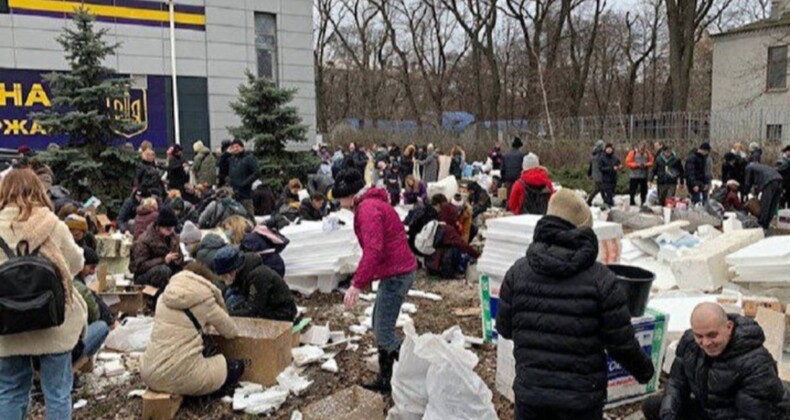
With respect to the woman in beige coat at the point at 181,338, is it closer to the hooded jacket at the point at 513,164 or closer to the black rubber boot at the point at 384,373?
the black rubber boot at the point at 384,373

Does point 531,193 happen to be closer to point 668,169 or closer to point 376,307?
point 376,307

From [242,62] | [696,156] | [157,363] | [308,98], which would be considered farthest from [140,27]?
[157,363]

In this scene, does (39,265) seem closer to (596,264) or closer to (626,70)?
(596,264)

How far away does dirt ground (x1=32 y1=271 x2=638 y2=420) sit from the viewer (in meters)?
4.70

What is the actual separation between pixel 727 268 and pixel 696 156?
758cm

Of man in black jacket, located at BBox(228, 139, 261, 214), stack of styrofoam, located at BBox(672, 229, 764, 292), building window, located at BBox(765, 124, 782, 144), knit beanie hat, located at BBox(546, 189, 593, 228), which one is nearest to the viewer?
knit beanie hat, located at BBox(546, 189, 593, 228)

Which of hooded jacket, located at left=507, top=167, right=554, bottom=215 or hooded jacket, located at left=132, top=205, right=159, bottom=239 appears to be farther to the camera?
hooded jacket, located at left=507, top=167, right=554, bottom=215

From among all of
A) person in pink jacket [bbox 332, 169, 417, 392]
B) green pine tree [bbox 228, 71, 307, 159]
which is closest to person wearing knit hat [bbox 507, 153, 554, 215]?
person in pink jacket [bbox 332, 169, 417, 392]

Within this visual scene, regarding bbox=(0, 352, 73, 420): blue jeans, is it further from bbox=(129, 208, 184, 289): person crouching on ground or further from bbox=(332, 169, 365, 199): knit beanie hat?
bbox=(129, 208, 184, 289): person crouching on ground

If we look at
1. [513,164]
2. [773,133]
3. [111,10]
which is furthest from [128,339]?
[773,133]

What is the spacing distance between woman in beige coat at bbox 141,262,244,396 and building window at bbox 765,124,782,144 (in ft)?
72.0

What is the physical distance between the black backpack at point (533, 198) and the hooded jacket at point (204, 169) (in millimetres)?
6023

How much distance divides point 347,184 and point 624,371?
235 cm

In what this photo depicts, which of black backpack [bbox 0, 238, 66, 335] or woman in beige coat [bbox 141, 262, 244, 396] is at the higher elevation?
black backpack [bbox 0, 238, 66, 335]
